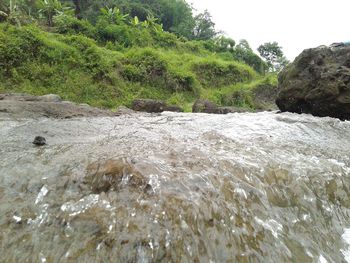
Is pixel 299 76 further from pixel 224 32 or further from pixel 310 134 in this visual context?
pixel 224 32

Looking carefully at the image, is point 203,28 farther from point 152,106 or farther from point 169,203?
point 169,203

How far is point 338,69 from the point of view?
8.29 meters

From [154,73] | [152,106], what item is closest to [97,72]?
[154,73]

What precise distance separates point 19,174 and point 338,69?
8011 millimetres

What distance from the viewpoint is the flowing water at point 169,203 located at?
216cm

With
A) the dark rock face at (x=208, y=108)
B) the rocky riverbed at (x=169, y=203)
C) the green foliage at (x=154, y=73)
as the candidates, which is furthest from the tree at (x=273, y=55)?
the rocky riverbed at (x=169, y=203)

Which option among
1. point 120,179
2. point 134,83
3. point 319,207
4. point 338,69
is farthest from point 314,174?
point 134,83

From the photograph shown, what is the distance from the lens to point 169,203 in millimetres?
2439

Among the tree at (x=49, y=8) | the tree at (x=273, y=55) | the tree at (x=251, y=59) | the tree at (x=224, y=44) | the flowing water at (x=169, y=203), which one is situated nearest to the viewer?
the flowing water at (x=169, y=203)

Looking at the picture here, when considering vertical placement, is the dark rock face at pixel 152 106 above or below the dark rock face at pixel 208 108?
below

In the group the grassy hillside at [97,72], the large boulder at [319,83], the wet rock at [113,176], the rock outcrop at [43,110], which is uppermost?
the large boulder at [319,83]

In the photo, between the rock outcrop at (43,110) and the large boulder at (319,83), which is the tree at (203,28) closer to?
the large boulder at (319,83)

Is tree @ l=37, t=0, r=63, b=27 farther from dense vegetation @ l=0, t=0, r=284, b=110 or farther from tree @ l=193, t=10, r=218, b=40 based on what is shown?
tree @ l=193, t=10, r=218, b=40

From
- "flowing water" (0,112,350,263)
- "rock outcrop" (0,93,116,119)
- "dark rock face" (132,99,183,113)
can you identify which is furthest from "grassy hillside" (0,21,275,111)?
"flowing water" (0,112,350,263)
